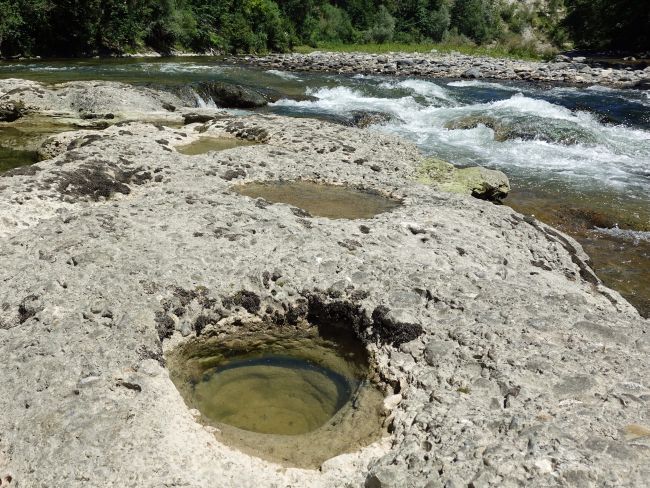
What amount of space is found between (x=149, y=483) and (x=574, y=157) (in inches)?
558

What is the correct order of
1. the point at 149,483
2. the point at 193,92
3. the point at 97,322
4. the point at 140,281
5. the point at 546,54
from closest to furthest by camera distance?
the point at 149,483, the point at 97,322, the point at 140,281, the point at 193,92, the point at 546,54

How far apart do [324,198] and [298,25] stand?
50.8 meters

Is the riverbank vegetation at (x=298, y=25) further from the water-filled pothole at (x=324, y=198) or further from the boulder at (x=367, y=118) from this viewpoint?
the water-filled pothole at (x=324, y=198)

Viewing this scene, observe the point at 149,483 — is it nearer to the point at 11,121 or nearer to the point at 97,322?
the point at 97,322

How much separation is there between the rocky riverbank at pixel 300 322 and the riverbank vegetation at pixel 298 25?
28.4 metres

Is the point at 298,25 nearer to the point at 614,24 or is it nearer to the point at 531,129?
the point at 614,24

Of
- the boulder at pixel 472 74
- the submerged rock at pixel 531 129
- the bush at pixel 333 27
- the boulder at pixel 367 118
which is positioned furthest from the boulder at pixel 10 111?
the bush at pixel 333 27

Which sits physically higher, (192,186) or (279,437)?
(192,186)

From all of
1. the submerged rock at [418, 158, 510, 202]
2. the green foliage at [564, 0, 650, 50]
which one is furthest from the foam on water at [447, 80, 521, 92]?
the green foliage at [564, 0, 650, 50]

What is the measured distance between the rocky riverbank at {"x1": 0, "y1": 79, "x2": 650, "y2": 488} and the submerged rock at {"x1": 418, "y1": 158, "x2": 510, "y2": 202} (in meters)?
1.38

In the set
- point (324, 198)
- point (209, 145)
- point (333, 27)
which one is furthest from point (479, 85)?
point (333, 27)

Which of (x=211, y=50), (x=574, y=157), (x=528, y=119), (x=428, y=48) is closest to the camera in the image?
(x=574, y=157)

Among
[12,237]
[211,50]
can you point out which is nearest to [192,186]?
[12,237]

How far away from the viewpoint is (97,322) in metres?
4.73
